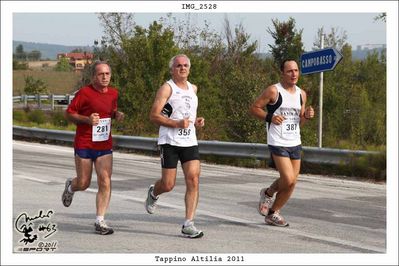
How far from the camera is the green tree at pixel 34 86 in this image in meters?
50.5

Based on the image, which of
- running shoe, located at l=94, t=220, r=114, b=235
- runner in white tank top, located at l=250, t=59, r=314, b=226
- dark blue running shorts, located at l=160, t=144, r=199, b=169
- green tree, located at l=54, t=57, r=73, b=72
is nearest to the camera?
dark blue running shorts, located at l=160, t=144, r=199, b=169

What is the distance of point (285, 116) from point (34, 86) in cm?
4436

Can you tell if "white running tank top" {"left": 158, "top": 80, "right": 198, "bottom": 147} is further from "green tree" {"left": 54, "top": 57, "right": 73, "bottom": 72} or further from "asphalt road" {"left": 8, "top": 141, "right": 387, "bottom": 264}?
"green tree" {"left": 54, "top": 57, "right": 73, "bottom": 72}

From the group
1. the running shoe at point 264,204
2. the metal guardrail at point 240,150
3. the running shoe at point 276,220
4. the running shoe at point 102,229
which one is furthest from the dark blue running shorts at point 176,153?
the metal guardrail at point 240,150

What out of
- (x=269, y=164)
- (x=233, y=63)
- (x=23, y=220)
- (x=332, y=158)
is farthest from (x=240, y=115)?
(x=23, y=220)

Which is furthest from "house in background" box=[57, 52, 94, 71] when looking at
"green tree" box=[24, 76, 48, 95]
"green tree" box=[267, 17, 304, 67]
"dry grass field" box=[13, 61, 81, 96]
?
"dry grass field" box=[13, 61, 81, 96]

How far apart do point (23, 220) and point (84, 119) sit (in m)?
1.52

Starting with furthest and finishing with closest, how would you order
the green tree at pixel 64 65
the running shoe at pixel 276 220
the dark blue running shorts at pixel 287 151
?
the green tree at pixel 64 65 < the running shoe at pixel 276 220 < the dark blue running shorts at pixel 287 151

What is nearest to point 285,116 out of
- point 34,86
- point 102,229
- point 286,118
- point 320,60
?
point 286,118

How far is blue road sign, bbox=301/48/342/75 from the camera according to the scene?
13328 mm

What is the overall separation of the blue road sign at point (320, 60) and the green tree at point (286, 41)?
1666 centimetres

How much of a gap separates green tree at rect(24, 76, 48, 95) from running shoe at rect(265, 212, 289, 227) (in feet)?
140

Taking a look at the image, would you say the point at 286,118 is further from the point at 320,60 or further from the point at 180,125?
the point at 320,60

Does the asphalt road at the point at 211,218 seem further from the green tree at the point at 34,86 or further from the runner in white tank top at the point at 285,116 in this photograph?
the green tree at the point at 34,86
